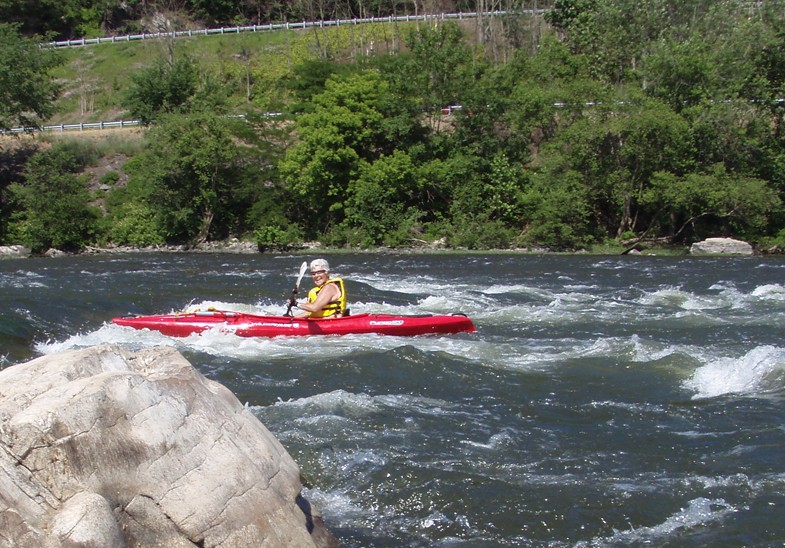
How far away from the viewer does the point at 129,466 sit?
4082 millimetres

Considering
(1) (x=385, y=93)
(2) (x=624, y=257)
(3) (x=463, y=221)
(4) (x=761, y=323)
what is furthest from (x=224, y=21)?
(4) (x=761, y=323)

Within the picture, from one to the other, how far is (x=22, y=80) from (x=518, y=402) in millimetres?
29581

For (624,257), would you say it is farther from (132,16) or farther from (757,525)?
(132,16)

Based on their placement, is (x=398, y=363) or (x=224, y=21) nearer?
(x=398, y=363)

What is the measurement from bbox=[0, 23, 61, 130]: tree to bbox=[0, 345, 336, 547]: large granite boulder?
30.7m

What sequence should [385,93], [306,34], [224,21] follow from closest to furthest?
[385,93]
[306,34]
[224,21]

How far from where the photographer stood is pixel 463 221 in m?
28.4

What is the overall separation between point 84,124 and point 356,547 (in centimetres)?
3860

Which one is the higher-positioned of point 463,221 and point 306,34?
point 306,34

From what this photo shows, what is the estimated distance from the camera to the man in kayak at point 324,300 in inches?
462

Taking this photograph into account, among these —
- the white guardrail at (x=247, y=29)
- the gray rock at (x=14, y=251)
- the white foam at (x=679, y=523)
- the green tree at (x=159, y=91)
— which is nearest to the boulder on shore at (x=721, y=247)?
the green tree at (x=159, y=91)

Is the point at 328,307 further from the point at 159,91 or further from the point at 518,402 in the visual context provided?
the point at 159,91

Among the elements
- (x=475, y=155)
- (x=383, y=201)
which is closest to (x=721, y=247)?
(x=475, y=155)

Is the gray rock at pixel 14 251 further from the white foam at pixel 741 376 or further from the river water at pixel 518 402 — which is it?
the white foam at pixel 741 376
